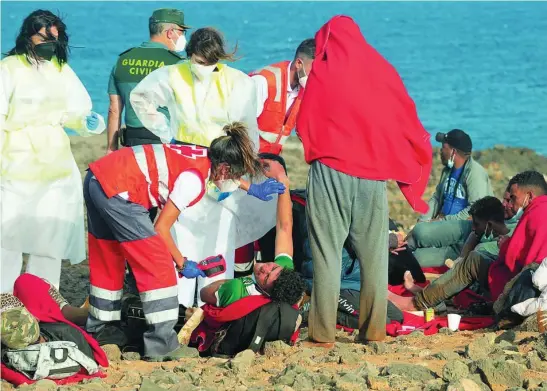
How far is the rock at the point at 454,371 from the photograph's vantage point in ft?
20.6

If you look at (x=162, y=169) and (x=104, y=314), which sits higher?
(x=162, y=169)

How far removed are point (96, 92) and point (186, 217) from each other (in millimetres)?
30537

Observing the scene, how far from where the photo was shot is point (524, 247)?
785 centimetres

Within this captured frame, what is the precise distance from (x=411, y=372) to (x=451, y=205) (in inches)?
167

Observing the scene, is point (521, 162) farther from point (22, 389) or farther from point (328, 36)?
point (22, 389)

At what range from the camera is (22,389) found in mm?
6250

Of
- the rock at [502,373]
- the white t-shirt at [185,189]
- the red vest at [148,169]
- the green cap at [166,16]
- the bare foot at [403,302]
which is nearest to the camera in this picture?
the rock at [502,373]

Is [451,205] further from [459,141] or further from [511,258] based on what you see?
[511,258]

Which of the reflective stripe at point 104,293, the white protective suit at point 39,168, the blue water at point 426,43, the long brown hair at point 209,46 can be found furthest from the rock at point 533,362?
the white protective suit at point 39,168

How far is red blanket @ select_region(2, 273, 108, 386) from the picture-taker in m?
6.84

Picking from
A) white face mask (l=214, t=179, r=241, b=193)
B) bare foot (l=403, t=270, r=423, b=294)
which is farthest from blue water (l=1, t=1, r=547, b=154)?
bare foot (l=403, t=270, r=423, b=294)

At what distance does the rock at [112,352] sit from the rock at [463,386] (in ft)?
6.84

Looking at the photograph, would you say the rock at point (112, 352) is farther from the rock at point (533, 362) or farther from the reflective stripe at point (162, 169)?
the rock at point (533, 362)

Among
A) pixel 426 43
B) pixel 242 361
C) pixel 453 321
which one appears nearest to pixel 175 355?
pixel 242 361
